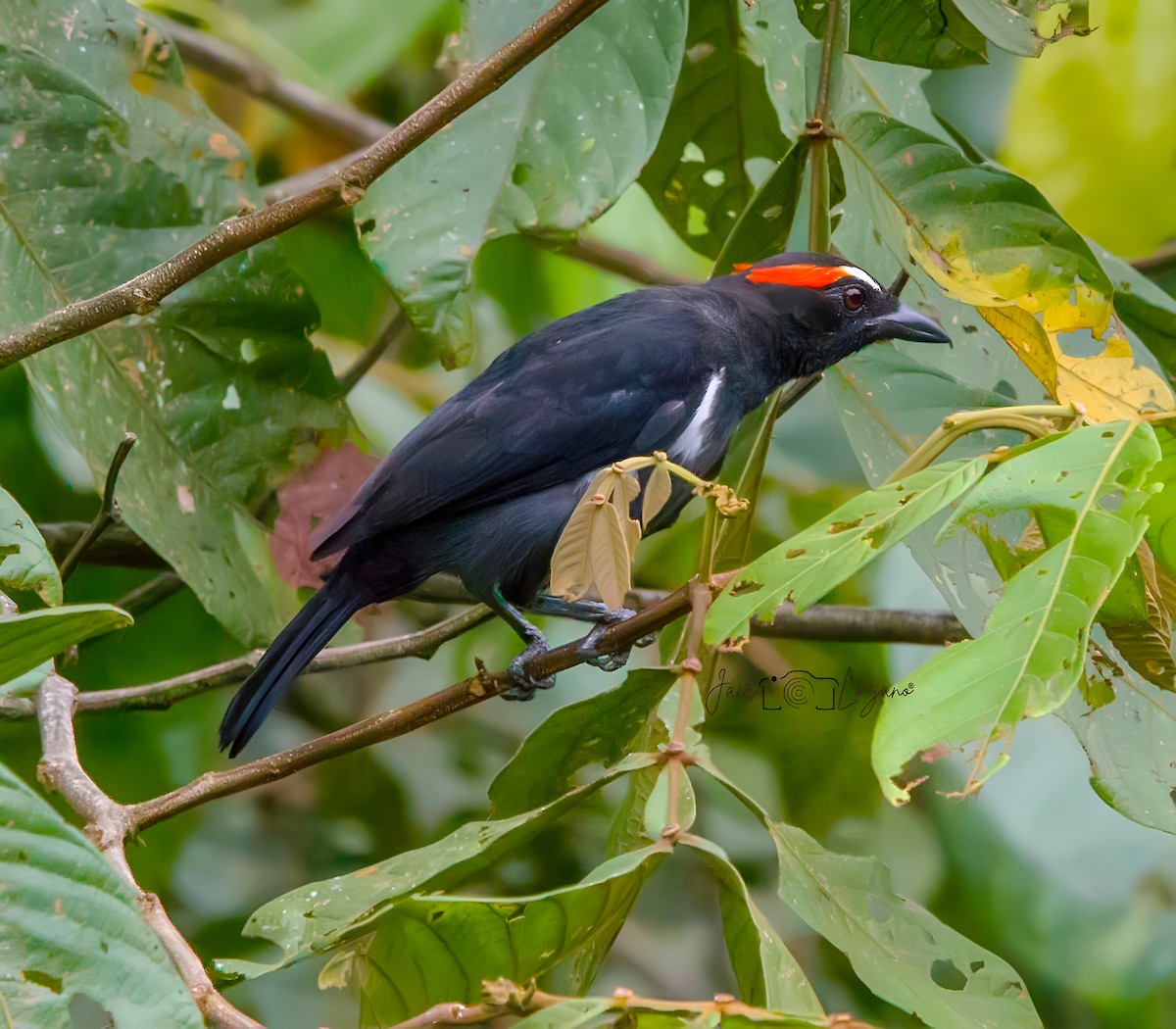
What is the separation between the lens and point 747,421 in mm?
2422

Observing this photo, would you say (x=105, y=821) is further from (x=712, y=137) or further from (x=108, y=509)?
(x=712, y=137)

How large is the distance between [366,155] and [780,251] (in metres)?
0.91

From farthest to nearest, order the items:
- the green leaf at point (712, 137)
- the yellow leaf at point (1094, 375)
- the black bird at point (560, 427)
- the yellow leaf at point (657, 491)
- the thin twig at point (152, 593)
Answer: the thin twig at point (152, 593) → the green leaf at point (712, 137) → the black bird at point (560, 427) → the yellow leaf at point (1094, 375) → the yellow leaf at point (657, 491)

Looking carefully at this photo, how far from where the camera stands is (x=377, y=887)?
1318 millimetres

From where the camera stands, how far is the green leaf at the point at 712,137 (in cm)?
252

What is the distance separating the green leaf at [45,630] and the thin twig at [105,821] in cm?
20

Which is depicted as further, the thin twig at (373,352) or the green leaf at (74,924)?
the thin twig at (373,352)

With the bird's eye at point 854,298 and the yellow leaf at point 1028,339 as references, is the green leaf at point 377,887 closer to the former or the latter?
the yellow leaf at point 1028,339

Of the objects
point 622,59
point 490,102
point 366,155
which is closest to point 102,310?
point 366,155

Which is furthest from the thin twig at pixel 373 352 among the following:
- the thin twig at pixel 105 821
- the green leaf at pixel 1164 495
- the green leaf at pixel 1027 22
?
the green leaf at pixel 1164 495

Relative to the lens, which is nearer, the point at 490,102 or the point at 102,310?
the point at 102,310

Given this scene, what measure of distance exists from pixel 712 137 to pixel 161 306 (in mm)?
1148

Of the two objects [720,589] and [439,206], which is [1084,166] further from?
[720,589]

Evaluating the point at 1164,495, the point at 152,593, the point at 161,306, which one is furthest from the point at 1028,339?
the point at 152,593
